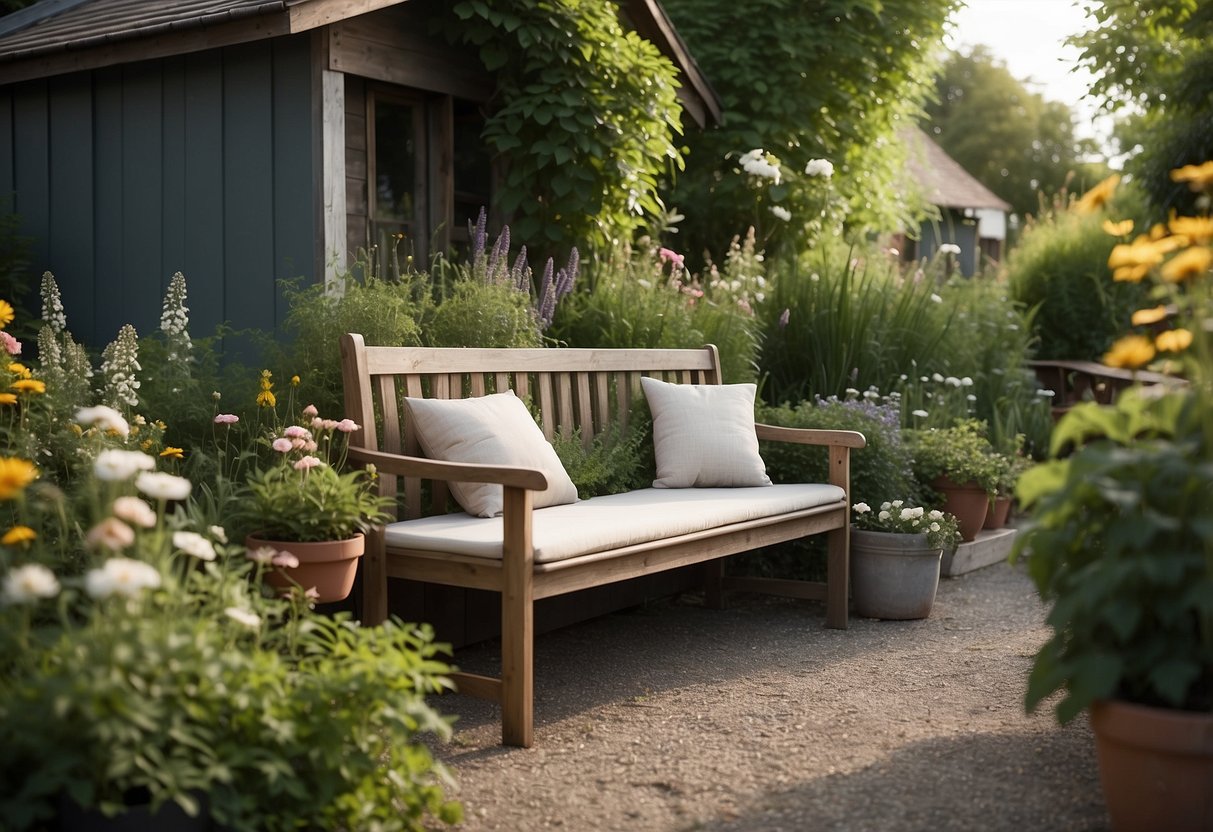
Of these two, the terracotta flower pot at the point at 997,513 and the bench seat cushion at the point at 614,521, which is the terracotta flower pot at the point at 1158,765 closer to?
the bench seat cushion at the point at 614,521

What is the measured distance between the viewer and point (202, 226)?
6.32m

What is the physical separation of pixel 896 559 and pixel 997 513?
1936mm

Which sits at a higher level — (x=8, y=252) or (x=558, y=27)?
(x=558, y=27)

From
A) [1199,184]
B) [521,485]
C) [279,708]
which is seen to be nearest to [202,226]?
[521,485]

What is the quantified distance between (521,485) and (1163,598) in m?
1.63

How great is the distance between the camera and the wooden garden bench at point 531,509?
3.40m

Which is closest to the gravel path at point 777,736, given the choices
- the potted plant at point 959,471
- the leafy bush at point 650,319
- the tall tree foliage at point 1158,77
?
the potted plant at point 959,471

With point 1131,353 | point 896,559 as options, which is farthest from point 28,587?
point 896,559

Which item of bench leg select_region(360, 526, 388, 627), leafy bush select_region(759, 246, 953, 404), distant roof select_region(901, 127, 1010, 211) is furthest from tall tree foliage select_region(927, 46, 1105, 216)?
bench leg select_region(360, 526, 388, 627)

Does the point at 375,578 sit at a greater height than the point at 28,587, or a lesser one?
lesser

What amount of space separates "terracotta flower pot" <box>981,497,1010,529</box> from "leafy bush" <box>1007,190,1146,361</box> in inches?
174

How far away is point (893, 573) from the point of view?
204 inches

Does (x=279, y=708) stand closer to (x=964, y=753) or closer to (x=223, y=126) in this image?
(x=964, y=753)

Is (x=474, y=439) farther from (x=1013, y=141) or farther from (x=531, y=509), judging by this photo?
(x=1013, y=141)
